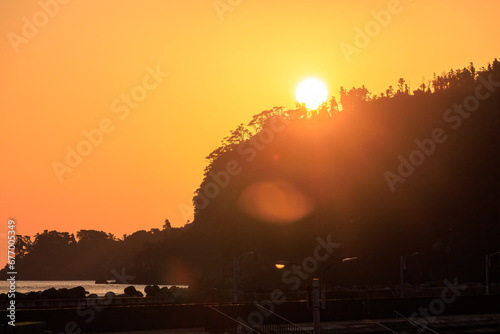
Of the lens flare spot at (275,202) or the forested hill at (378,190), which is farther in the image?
the lens flare spot at (275,202)

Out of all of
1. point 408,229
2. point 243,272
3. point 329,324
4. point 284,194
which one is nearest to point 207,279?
point 243,272

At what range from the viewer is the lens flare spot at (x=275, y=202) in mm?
161625

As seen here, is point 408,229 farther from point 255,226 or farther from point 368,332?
point 368,332

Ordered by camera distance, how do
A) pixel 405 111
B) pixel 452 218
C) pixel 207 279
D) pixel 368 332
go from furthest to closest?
pixel 207 279 → pixel 405 111 → pixel 452 218 → pixel 368 332

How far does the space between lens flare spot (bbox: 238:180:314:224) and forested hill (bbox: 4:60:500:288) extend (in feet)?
0.91

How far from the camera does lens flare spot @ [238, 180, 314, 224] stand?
161625 mm

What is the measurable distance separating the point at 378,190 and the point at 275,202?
2534 centimetres

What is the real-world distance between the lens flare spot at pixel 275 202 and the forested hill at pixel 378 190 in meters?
0.28

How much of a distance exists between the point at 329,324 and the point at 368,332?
379cm

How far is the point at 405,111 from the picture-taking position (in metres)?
182

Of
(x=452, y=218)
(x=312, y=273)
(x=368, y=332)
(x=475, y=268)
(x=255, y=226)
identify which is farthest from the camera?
(x=255, y=226)

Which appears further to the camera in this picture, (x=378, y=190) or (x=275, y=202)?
(x=275, y=202)

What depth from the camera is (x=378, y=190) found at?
507 feet

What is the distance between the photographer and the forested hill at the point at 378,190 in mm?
134750
